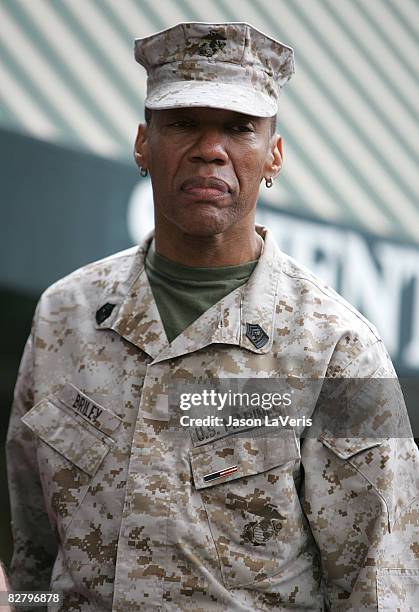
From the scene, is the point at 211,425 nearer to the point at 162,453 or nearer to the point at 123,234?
the point at 162,453

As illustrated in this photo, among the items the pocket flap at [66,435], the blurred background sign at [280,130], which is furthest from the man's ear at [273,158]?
the blurred background sign at [280,130]

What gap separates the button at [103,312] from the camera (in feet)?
8.22

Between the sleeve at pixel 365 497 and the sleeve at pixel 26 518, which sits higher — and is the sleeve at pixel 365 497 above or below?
above

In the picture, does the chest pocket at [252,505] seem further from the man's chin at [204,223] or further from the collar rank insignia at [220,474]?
the man's chin at [204,223]

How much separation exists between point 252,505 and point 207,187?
0.67 metres

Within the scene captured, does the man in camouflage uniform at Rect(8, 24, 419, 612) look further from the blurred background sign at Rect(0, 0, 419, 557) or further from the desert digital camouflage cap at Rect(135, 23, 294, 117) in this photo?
the blurred background sign at Rect(0, 0, 419, 557)

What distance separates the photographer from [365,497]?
2262mm

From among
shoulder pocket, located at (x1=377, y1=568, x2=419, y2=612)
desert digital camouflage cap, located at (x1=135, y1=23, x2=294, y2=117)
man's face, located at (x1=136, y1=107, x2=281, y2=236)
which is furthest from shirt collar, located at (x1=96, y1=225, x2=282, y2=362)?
shoulder pocket, located at (x1=377, y1=568, x2=419, y2=612)

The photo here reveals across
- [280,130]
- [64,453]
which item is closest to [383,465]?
[64,453]

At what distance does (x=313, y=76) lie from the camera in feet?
17.9

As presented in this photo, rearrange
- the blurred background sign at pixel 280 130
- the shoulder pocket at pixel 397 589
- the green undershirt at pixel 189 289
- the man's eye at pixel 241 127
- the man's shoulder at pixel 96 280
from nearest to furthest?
1. the shoulder pocket at pixel 397 589
2. the man's eye at pixel 241 127
3. the green undershirt at pixel 189 289
4. the man's shoulder at pixel 96 280
5. the blurred background sign at pixel 280 130

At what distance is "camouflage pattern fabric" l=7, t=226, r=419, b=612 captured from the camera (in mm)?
2258

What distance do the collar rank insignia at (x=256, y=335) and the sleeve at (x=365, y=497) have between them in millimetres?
196

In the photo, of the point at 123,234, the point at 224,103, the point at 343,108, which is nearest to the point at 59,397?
the point at 224,103
